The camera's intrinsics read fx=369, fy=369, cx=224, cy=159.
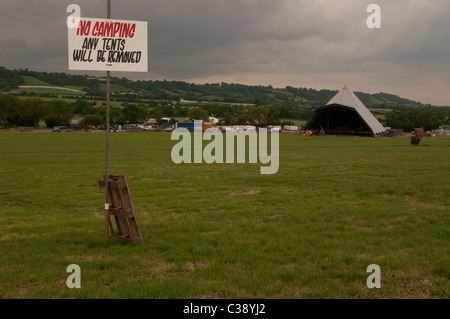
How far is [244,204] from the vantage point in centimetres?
1130

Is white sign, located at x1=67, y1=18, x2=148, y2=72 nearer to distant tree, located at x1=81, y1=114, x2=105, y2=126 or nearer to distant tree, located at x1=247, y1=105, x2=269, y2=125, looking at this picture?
distant tree, located at x1=81, y1=114, x2=105, y2=126

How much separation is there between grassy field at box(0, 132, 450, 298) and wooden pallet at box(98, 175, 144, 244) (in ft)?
0.76

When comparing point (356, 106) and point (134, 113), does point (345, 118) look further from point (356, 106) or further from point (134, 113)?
point (134, 113)

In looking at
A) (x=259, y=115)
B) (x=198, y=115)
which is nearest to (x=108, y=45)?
(x=198, y=115)

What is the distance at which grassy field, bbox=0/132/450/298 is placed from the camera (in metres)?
5.32

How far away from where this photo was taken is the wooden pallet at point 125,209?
713 centimetres

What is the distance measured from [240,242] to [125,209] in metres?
2.34

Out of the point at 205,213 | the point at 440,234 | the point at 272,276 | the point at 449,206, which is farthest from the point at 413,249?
the point at 205,213

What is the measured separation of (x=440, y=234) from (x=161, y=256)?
5655 mm

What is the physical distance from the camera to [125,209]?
715 cm

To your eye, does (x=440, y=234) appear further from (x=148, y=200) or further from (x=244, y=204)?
(x=148, y=200)

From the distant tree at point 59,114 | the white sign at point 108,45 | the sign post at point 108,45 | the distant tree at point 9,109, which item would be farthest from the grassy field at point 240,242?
the distant tree at point 9,109

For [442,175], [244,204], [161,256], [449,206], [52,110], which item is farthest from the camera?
[52,110]

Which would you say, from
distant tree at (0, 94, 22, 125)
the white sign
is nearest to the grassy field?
the white sign
